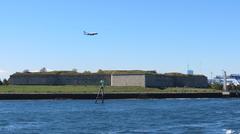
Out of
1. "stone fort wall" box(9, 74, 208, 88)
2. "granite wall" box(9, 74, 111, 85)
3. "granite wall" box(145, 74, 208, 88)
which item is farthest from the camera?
"granite wall" box(9, 74, 111, 85)

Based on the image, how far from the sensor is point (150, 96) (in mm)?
131500

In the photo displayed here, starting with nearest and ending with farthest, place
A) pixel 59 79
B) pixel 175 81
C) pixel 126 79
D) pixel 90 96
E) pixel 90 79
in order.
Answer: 1. pixel 90 96
2. pixel 126 79
3. pixel 90 79
4. pixel 59 79
5. pixel 175 81

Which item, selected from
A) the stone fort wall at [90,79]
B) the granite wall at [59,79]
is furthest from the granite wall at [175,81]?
the granite wall at [59,79]

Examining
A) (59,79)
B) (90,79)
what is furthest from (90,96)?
(59,79)

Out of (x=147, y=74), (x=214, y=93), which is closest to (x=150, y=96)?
(x=214, y=93)

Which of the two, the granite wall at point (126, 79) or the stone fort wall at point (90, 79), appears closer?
the granite wall at point (126, 79)

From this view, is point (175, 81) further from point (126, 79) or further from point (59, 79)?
point (59, 79)

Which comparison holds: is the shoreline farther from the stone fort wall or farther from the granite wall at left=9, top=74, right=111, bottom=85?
the granite wall at left=9, top=74, right=111, bottom=85

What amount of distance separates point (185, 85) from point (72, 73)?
29.9 meters

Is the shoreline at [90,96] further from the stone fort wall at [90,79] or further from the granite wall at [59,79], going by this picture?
the granite wall at [59,79]

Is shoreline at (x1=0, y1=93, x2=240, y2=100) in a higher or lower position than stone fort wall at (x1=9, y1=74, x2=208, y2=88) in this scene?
lower

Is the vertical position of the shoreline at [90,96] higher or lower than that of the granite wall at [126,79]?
lower

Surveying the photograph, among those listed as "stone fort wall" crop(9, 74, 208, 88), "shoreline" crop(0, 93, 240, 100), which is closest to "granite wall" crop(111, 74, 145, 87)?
"stone fort wall" crop(9, 74, 208, 88)

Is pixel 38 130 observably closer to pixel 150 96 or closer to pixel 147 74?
pixel 150 96
